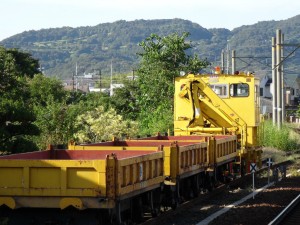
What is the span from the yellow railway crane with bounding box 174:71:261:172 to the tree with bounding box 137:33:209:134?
1912cm

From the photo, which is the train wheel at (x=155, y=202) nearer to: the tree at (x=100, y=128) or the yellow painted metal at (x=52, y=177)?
the yellow painted metal at (x=52, y=177)

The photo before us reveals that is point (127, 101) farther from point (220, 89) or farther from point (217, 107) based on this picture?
point (217, 107)

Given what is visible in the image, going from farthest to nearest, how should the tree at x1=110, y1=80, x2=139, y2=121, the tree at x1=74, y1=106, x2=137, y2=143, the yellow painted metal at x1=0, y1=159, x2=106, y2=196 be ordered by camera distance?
1. the tree at x1=110, y1=80, x2=139, y2=121
2. the tree at x1=74, y1=106, x2=137, y2=143
3. the yellow painted metal at x1=0, y1=159, x2=106, y2=196

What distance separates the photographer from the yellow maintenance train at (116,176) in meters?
13.0

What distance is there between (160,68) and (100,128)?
1414 centimetres

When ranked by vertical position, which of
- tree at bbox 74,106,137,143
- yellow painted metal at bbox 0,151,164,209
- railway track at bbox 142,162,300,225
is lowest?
railway track at bbox 142,162,300,225

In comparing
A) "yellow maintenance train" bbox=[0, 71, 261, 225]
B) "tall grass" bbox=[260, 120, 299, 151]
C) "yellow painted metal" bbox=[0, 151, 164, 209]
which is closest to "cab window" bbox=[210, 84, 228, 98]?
"yellow maintenance train" bbox=[0, 71, 261, 225]

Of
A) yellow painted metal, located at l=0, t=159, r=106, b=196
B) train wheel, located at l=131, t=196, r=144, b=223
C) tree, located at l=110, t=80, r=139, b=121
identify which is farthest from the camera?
tree, located at l=110, t=80, r=139, b=121

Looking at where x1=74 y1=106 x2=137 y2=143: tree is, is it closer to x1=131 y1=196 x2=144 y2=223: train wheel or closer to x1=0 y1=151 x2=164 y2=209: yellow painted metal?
x1=131 y1=196 x2=144 y2=223: train wheel

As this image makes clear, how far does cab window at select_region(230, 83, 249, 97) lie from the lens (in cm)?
2800

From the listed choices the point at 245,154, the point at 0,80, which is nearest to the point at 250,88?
the point at 245,154

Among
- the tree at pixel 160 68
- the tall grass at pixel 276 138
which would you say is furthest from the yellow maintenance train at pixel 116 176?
the tree at pixel 160 68

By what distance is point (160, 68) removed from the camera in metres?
50.3

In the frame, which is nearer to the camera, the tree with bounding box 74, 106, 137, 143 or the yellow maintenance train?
the yellow maintenance train
